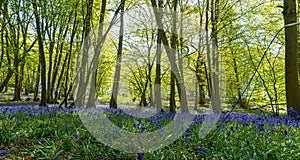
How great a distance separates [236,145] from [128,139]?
4.99ft

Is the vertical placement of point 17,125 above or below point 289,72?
below

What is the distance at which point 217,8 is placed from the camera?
988 cm

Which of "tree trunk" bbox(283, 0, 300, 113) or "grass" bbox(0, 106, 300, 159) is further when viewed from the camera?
"tree trunk" bbox(283, 0, 300, 113)

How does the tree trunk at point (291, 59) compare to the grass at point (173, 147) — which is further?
the tree trunk at point (291, 59)

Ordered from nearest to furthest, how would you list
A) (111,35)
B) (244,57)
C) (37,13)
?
1. (37,13)
2. (244,57)
3. (111,35)

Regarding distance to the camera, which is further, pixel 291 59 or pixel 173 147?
pixel 291 59

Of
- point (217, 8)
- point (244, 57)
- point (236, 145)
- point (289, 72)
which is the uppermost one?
point (217, 8)

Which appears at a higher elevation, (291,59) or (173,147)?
(291,59)

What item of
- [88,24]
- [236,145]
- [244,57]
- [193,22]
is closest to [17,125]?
[236,145]

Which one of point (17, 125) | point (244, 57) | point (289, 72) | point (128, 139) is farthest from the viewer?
point (244, 57)

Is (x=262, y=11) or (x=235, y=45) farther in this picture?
(x=235, y=45)

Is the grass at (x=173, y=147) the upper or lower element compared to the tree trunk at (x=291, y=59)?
lower

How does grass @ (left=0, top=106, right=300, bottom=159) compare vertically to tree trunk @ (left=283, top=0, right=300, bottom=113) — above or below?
below

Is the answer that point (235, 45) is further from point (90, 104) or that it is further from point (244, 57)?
point (90, 104)
